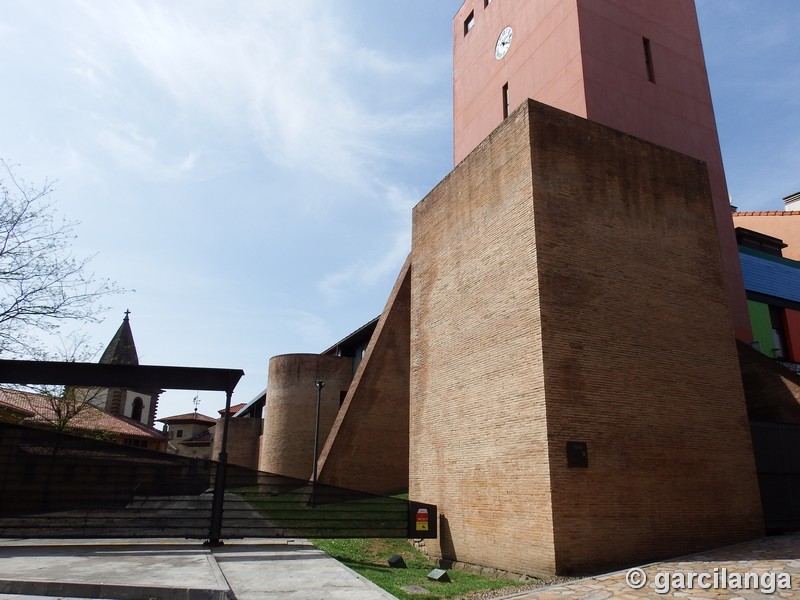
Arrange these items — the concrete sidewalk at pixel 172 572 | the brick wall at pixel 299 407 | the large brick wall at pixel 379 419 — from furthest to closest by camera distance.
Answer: the brick wall at pixel 299 407, the large brick wall at pixel 379 419, the concrete sidewalk at pixel 172 572

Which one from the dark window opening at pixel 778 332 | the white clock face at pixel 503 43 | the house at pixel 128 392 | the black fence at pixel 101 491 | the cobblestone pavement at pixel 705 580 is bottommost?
the cobblestone pavement at pixel 705 580

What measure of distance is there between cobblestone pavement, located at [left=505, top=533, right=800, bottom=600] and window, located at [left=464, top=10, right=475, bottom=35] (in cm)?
1853

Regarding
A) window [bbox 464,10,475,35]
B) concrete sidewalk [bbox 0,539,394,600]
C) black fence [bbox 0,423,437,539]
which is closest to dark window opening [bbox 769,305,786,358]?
window [bbox 464,10,475,35]

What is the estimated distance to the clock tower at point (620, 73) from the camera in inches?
577

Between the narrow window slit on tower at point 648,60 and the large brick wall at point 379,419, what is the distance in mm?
8795

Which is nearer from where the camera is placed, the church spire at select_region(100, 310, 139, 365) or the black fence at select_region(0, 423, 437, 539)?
the black fence at select_region(0, 423, 437, 539)

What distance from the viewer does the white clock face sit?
17.8 metres

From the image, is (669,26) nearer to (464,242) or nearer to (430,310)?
(464,242)

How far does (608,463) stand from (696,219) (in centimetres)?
597

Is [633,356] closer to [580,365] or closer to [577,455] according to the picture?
[580,365]

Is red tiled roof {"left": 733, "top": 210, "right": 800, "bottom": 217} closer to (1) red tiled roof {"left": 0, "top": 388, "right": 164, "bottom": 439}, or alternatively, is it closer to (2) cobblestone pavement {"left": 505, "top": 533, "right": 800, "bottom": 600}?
(2) cobblestone pavement {"left": 505, "top": 533, "right": 800, "bottom": 600}

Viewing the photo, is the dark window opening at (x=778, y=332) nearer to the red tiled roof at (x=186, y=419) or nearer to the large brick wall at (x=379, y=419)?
the large brick wall at (x=379, y=419)

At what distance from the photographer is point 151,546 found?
8.99 m

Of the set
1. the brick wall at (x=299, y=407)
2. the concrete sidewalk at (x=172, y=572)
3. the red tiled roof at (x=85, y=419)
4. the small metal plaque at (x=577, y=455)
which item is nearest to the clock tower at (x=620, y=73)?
the small metal plaque at (x=577, y=455)
